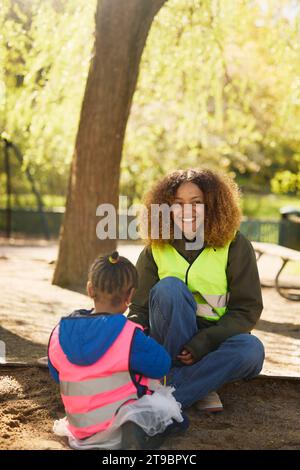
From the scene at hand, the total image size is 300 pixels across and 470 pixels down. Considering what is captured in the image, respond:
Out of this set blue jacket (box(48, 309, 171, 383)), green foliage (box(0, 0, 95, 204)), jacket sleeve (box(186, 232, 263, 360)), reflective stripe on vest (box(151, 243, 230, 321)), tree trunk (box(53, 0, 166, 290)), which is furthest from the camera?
green foliage (box(0, 0, 95, 204))

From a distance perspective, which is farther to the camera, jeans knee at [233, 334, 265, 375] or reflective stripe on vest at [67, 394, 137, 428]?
jeans knee at [233, 334, 265, 375]

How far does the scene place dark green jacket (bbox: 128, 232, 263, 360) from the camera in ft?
12.2

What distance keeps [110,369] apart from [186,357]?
676 mm

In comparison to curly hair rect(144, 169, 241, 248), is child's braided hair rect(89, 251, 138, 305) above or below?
below

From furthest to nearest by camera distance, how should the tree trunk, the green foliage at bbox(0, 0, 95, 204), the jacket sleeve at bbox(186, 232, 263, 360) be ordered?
the green foliage at bbox(0, 0, 95, 204), the tree trunk, the jacket sleeve at bbox(186, 232, 263, 360)

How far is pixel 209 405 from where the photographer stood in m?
3.86

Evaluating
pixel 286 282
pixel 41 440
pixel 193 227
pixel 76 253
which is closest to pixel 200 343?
pixel 193 227

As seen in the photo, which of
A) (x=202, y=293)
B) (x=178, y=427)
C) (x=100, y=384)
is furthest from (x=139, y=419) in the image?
(x=202, y=293)

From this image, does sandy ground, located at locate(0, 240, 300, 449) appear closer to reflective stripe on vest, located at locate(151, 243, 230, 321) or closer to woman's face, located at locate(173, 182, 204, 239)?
reflective stripe on vest, located at locate(151, 243, 230, 321)

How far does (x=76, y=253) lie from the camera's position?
8.62 metres

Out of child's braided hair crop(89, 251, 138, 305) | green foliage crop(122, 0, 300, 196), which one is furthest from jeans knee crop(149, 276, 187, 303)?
green foliage crop(122, 0, 300, 196)

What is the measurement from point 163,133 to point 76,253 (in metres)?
11.2

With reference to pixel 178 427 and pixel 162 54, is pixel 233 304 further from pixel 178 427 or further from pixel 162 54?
pixel 162 54

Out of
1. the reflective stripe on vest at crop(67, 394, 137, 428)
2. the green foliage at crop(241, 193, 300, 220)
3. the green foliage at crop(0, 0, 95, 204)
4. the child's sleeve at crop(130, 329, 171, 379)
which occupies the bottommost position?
the green foliage at crop(241, 193, 300, 220)
